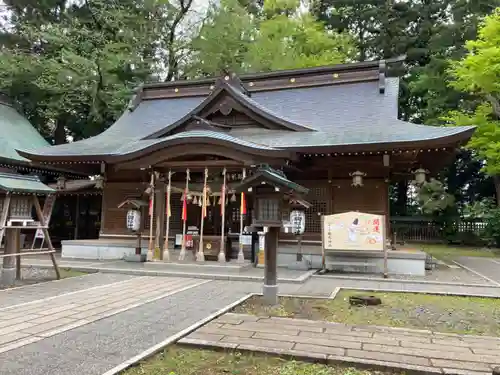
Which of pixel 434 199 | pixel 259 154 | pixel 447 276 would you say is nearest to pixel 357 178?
pixel 259 154

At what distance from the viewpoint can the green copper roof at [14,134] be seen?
50.5 feet

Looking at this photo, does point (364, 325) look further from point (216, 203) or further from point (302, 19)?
point (302, 19)

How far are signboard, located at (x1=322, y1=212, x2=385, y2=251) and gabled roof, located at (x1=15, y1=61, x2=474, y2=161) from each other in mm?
1758

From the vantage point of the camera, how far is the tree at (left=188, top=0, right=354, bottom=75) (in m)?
21.7

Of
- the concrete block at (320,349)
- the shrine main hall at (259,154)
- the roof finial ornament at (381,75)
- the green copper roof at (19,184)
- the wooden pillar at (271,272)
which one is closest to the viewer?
the concrete block at (320,349)

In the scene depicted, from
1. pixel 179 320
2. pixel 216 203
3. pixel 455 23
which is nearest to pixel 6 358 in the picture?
pixel 179 320

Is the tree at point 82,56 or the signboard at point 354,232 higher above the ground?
the tree at point 82,56

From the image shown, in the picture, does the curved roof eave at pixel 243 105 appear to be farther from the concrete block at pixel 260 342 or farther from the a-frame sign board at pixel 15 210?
the concrete block at pixel 260 342

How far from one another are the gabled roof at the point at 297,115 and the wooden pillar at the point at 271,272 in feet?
12.8

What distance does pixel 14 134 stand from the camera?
671 inches

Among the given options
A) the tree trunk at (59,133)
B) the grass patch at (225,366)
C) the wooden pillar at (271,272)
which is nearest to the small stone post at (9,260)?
the wooden pillar at (271,272)

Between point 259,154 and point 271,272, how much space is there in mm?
4197

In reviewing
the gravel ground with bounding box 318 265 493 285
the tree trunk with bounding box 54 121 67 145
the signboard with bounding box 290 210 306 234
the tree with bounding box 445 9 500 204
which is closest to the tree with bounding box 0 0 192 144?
the tree trunk with bounding box 54 121 67 145

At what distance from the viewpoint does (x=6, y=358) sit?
368 centimetres
